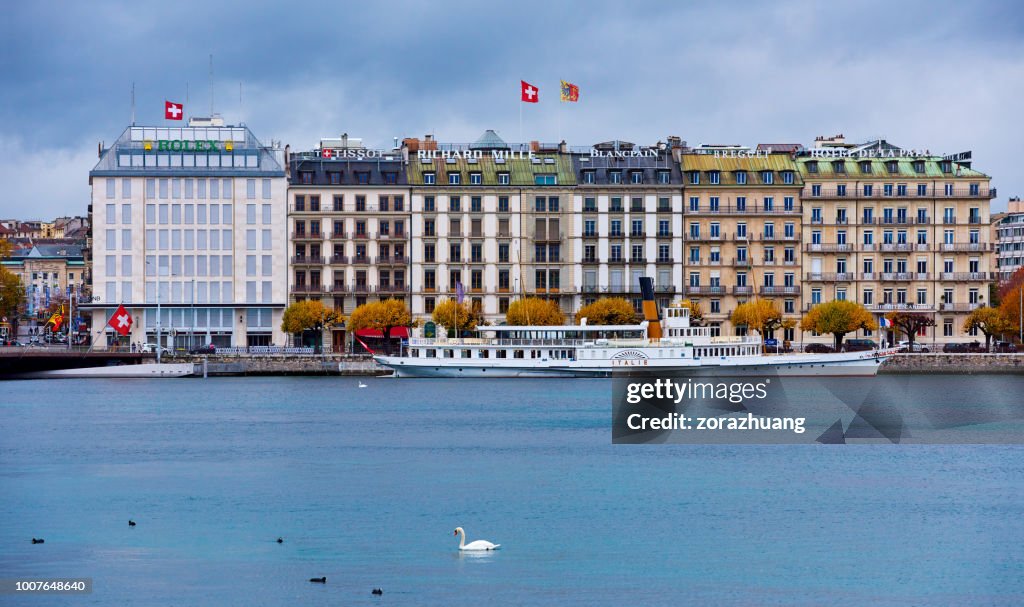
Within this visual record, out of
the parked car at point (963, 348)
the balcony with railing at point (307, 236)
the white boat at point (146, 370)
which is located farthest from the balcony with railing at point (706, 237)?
the white boat at point (146, 370)

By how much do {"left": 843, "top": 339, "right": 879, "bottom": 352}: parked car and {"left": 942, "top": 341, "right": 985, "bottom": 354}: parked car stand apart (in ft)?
16.9

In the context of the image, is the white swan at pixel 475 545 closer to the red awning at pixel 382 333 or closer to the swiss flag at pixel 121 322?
the swiss flag at pixel 121 322

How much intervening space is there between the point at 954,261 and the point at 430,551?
94227 mm

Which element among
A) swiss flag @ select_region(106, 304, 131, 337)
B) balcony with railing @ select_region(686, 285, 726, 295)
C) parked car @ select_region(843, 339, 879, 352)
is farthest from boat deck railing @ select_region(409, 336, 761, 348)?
swiss flag @ select_region(106, 304, 131, 337)

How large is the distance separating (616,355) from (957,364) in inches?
Result: 938

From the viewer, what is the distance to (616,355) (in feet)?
349

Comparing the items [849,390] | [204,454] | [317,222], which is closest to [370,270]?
[317,222]

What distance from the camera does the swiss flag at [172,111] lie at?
117 metres

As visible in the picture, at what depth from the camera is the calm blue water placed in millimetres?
31250

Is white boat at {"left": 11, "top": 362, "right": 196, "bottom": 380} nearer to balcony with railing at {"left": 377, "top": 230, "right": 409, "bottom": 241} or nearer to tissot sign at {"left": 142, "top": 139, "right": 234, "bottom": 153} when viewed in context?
balcony with railing at {"left": 377, "top": 230, "right": 409, "bottom": 241}

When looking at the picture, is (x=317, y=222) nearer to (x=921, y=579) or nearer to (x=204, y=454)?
(x=204, y=454)

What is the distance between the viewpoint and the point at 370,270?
398 ft

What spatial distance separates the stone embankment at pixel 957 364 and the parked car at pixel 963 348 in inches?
150

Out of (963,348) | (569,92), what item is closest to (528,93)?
(569,92)
